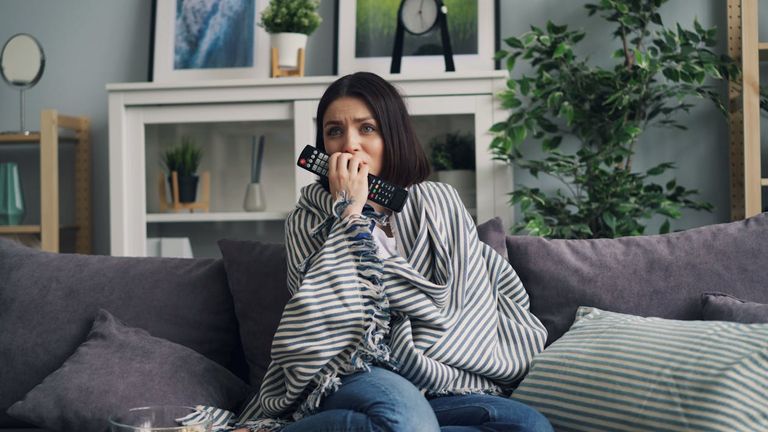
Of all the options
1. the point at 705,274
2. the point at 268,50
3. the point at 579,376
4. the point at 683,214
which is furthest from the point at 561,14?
the point at 579,376

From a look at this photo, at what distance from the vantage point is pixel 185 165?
2834 mm

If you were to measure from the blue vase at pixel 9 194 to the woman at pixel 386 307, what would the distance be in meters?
1.71

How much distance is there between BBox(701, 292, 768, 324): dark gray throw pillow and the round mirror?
7.84ft

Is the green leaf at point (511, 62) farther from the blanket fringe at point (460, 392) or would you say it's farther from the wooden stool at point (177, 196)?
the blanket fringe at point (460, 392)

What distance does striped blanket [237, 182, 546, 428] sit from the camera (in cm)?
141

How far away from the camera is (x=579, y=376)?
1405mm

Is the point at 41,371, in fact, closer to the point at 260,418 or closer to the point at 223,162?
the point at 260,418

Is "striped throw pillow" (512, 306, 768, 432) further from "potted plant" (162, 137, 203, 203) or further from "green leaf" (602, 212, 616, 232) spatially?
"potted plant" (162, 137, 203, 203)

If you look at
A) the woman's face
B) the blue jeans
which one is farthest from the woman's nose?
the blue jeans

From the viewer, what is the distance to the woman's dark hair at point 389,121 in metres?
1.68

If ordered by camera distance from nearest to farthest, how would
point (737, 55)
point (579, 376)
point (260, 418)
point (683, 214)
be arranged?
point (579, 376), point (260, 418), point (737, 55), point (683, 214)

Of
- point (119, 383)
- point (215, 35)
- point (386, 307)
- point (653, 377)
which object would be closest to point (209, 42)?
point (215, 35)

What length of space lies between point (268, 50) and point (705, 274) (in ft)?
5.85

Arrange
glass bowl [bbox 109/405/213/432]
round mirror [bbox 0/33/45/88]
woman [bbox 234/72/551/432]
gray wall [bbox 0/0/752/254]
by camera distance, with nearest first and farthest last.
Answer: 1. glass bowl [bbox 109/405/213/432]
2. woman [bbox 234/72/551/432]
3. round mirror [bbox 0/33/45/88]
4. gray wall [bbox 0/0/752/254]
